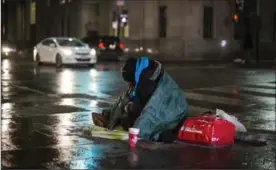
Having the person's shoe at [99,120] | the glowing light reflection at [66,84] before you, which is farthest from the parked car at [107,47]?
the person's shoe at [99,120]

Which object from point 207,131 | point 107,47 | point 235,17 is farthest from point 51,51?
point 207,131

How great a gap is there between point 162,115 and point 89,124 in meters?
1.95

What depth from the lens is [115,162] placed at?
644 cm

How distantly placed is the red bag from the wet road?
0.15 m

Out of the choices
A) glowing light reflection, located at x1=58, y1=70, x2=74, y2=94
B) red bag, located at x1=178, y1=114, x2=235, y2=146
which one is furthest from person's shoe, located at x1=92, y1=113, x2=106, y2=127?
glowing light reflection, located at x1=58, y1=70, x2=74, y2=94

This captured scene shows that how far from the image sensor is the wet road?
6.53 metres

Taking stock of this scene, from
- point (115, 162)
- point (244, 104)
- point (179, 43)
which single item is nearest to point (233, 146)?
→ point (115, 162)

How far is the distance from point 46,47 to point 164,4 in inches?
460

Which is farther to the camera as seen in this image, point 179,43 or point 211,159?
point 179,43

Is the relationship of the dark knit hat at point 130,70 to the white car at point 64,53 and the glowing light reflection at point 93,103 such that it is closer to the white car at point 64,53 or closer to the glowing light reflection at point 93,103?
the glowing light reflection at point 93,103

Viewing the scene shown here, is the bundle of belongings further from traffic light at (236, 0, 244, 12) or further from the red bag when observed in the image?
traffic light at (236, 0, 244, 12)

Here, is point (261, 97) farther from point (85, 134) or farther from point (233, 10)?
point (233, 10)

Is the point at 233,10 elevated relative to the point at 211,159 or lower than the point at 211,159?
elevated

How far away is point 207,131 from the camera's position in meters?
7.25
